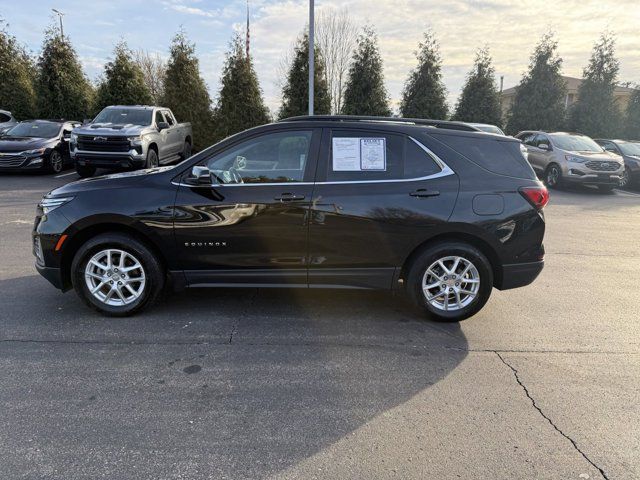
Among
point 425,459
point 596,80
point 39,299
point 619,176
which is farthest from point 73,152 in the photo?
point 596,80

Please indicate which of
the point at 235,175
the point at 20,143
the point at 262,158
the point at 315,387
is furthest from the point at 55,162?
the point at 315,387

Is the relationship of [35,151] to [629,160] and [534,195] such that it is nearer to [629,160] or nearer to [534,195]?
[534,195]

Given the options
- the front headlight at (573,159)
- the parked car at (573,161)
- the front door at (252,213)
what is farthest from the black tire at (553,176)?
the front door at (252,213)

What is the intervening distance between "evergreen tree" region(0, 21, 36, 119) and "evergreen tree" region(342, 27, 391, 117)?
13.6 meters

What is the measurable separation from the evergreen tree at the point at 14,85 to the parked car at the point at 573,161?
2022 cm

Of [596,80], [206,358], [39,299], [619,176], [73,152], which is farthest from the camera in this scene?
[596,80]

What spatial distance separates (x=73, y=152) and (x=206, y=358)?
1092 centimetres

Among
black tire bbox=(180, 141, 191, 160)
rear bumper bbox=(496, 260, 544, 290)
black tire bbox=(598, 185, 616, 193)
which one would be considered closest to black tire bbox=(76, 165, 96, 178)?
black tire bbox=(180, 141, 191, 160)

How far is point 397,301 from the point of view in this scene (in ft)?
15.7

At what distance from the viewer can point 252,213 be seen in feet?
13.0

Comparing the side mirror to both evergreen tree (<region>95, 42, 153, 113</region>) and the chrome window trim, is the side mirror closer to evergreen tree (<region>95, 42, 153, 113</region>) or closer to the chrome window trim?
the chrome window trim

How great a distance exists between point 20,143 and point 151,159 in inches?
149

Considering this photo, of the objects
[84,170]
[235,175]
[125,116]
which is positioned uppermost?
[125,116]

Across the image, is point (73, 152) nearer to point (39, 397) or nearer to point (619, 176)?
point (39, 397)
